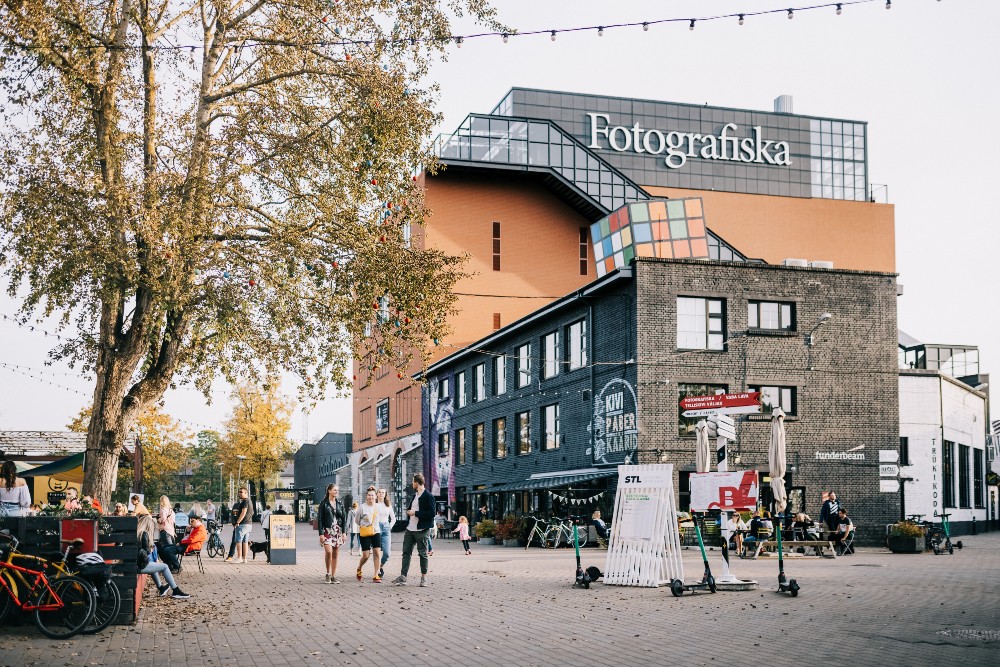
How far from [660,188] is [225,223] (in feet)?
162

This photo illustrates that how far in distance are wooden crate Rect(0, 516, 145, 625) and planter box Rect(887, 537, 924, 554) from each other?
2345 centimetres

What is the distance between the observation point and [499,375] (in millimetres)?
47781

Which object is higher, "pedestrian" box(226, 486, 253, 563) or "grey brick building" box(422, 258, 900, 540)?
"grey brick building" box(422, 258, 900, 540)

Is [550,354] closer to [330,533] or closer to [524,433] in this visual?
[524,433]

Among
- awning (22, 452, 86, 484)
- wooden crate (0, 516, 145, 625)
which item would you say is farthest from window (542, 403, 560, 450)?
wooden crate (0, 516, 145, 625)

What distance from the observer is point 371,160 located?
66.4ft

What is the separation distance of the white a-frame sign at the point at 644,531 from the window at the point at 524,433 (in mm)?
24605

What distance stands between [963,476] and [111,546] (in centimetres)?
4350

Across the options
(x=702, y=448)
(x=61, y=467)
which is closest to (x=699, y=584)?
(x=702, y=448)

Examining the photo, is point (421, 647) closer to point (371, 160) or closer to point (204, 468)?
point (371, 160)

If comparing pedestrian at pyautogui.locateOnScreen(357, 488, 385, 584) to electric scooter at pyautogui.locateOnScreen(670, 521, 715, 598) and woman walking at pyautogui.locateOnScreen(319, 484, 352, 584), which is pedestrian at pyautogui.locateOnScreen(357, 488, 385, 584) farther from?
electric scooter at pyautogui.locateOnScreen(670, 521, 715, 598)

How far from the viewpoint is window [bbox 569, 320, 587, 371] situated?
127 feet

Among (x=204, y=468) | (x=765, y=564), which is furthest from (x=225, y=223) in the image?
(x=204, y=468)

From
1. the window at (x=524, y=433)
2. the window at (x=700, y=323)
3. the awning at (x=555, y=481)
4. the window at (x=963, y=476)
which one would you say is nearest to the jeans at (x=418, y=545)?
the awning at (x=555, y=481)
